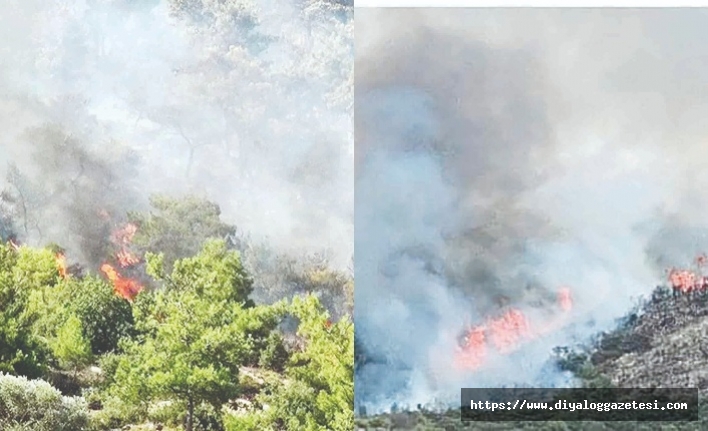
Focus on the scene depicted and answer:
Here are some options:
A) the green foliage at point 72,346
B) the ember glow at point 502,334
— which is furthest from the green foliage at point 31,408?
the ember glow at point 502,334

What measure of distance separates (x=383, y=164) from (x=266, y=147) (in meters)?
0.44

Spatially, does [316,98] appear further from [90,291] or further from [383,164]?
[90,291]

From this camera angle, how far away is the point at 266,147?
3463 mm

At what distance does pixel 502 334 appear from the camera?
338 cm

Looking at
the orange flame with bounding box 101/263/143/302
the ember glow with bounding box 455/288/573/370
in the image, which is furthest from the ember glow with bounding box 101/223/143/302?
the ember glow with bounding box 455/288/573/370

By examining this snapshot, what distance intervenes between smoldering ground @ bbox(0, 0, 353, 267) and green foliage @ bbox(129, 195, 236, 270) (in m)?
0.06

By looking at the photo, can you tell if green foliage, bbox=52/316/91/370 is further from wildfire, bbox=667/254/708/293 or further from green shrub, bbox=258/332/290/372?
wildfire, bbox=667/254/708/293

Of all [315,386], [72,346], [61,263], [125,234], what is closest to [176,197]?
[125,234]

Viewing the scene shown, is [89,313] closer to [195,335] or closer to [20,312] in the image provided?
[20,312]

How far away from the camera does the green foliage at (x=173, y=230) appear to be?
3430mm

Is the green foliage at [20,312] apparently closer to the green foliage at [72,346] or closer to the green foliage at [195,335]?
the green foliage at [72,346]

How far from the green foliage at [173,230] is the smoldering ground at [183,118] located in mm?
62

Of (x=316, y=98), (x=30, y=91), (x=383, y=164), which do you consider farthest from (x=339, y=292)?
(x=30, y=91)

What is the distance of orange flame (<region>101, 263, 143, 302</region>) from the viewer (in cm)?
343
